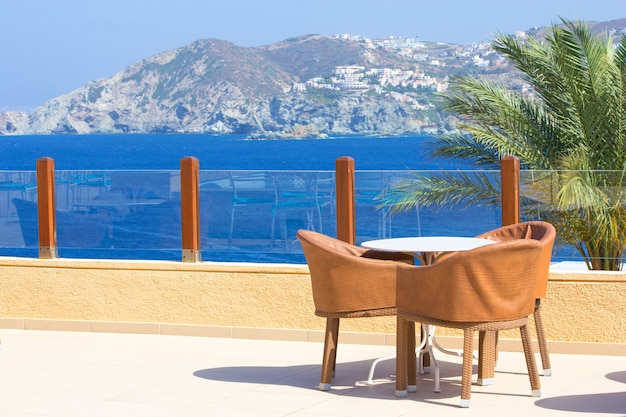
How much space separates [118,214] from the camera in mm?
9406

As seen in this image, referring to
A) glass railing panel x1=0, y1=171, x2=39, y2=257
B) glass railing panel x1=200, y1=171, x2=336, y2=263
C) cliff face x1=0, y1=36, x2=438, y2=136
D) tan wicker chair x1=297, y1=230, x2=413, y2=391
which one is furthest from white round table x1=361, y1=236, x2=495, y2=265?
cliff face x1=0, y1=36, x2=438, y2=136

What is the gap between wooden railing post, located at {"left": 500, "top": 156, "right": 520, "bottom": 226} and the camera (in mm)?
8117

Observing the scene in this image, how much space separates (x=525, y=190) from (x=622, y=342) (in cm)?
143

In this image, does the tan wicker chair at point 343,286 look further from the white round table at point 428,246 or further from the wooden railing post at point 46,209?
the wooden railing post at point 46,209

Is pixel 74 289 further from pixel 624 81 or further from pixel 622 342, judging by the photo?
pixel 624 81

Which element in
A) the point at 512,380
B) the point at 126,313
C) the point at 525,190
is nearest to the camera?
the point at 512,380

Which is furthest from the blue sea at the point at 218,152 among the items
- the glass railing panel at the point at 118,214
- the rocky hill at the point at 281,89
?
the glass railing panel at the point at 118,214

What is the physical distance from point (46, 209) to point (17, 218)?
1.24 ft

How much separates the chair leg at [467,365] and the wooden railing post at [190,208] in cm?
361

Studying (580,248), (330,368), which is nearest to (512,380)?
(330,368)

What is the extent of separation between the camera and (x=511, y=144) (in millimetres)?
12867

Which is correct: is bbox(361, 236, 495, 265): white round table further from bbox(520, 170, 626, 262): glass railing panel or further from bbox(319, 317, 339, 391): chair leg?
bbox(520, 170, 626, 262): glass railing panel

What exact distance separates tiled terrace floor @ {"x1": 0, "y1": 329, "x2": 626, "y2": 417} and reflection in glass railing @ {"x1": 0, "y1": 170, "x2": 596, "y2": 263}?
93cm

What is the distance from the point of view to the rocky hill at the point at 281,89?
115 meters
